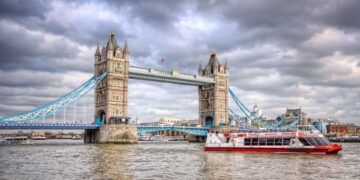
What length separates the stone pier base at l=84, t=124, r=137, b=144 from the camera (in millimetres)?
83875

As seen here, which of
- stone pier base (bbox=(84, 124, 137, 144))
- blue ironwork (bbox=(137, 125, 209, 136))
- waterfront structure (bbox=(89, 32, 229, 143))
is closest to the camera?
stone pier base (bbox=(84, 124, 137, 144))

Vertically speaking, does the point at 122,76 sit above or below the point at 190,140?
above

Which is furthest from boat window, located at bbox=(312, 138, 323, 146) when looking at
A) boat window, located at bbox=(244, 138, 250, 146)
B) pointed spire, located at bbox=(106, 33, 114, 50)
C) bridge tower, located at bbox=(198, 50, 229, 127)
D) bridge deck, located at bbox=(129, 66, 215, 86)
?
bridge tower, located at bbox=(198, 50, 229, 127)

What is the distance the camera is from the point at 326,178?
25.8 meters

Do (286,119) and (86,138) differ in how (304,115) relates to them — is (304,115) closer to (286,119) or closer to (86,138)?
(286,119)

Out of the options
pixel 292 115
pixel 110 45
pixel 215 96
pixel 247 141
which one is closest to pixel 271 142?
pixel 247 141

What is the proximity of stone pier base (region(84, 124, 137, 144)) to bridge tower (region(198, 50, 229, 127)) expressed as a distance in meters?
36.1

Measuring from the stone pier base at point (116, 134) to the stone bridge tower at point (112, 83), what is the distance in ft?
11.8

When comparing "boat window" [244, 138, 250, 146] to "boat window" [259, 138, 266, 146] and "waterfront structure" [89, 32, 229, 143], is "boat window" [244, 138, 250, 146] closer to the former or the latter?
"boat window" [259, 138, 266, 146]

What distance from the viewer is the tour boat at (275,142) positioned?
46.8 meters

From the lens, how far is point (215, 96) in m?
119

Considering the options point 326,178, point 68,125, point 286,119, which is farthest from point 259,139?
point 286,119

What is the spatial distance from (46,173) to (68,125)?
5461 centimetres

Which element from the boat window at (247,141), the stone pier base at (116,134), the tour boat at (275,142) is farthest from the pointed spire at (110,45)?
the boat window at (247,141)
